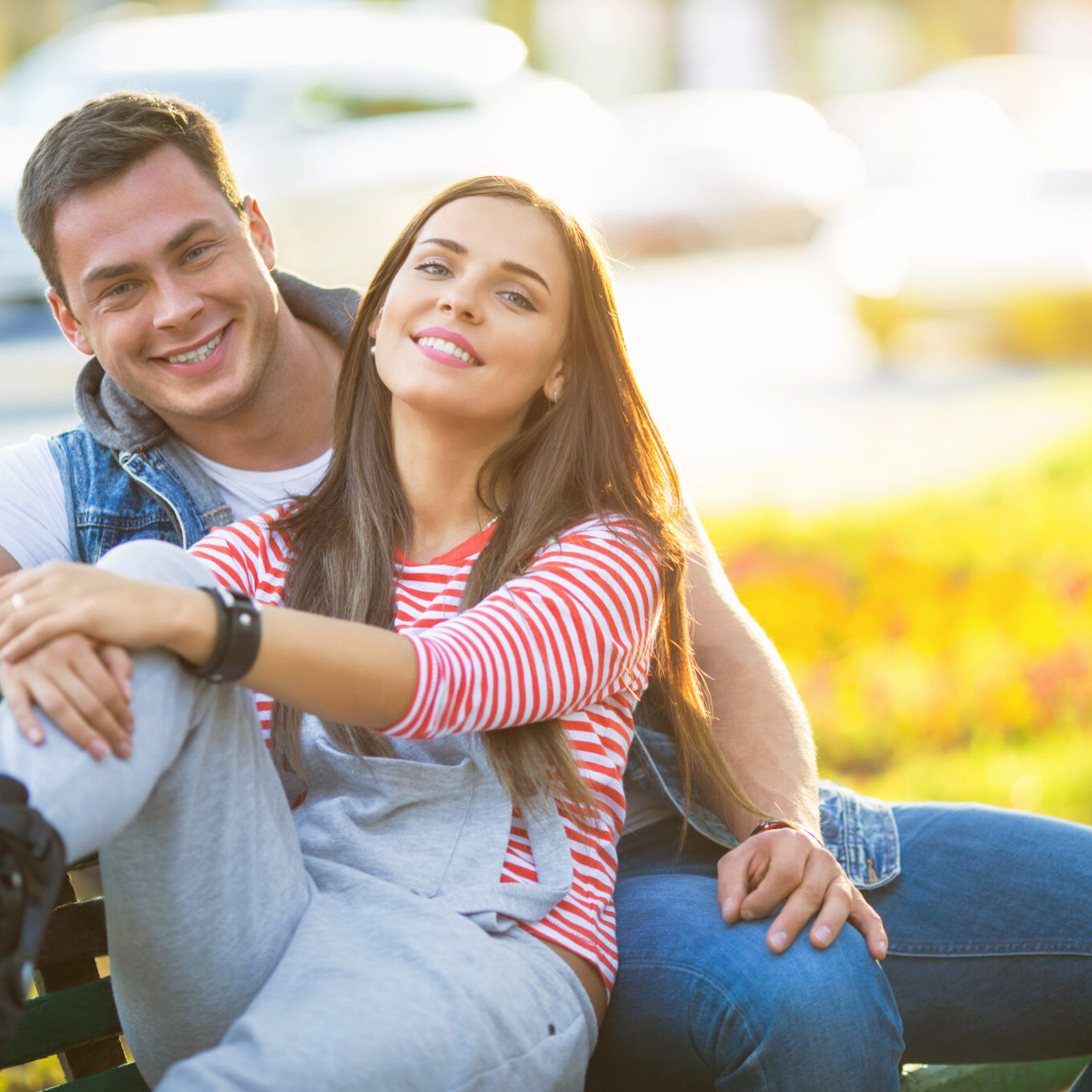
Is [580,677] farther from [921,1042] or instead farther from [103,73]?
[103,73]

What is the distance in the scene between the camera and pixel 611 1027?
234 centimetres

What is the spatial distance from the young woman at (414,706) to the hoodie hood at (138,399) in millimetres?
577

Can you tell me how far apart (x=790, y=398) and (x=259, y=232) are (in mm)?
6784

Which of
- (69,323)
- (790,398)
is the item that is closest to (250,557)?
(69,323)

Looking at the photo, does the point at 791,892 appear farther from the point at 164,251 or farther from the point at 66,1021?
the point at 164,251

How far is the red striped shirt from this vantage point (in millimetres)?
2113

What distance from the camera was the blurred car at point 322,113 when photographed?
10695 mm

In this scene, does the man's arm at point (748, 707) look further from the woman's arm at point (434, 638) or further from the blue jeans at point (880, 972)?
the woman's arm at point (434, 638)

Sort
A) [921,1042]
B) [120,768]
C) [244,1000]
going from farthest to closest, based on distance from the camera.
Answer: [921,1042] → [244,1000] → [120,768]

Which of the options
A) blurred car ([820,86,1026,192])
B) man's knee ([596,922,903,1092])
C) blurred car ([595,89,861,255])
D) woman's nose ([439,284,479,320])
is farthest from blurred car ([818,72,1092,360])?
man's knee ([596,922,903,1092])

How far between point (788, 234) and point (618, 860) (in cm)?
1578

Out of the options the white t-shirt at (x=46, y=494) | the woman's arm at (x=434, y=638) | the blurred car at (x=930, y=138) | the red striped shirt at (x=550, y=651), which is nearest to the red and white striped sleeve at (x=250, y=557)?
the red striped shirt at (x=550, y=651)

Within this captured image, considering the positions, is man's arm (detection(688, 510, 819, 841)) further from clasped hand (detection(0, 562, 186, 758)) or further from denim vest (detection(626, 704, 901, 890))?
clasped hand (detection(0, 562, 186, 758))

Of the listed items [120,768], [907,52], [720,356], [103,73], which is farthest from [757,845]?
[907,52]
